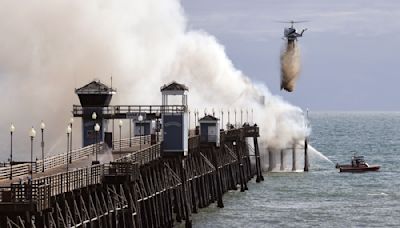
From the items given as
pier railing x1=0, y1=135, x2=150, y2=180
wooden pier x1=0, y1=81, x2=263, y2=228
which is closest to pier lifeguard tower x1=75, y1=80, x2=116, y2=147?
wooden pier x1=0, y1=81, x2=263, y2=228

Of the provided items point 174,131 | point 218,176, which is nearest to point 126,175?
point 174,131

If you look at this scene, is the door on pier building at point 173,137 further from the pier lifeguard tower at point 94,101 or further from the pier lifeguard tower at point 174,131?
the pier lifeguard tower at point 94,101

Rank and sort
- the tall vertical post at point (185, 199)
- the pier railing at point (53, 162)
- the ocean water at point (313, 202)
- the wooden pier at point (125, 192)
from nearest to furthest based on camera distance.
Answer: the wooden pier at point (125, 192), the pier railing at point (53, 162), the tall vertical post at point (185, 199), the ocean water at point (313, 202)

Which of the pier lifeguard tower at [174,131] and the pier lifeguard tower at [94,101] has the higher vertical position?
the pier lifeguard tower at [94,101]

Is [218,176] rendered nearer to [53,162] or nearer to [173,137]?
[173,137]

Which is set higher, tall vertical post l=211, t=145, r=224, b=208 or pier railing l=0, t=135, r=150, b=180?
pier railing l=0, t=135, r=150, b=180

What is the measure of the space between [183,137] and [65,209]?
28838 millimetres

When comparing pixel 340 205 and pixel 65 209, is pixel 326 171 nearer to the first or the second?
pixel 340 205

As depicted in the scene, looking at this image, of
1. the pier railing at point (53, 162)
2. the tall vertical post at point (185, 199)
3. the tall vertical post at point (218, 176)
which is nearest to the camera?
the pier railing at point (53, 162)

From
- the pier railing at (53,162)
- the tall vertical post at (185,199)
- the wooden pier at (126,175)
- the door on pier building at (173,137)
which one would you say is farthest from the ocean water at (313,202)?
the pier railing at (53,162)

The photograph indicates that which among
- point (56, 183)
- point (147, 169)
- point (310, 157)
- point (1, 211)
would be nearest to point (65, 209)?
point (56, 183)

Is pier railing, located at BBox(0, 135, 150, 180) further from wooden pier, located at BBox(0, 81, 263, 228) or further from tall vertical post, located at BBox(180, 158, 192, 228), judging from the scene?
tall vertical post, located at BBox(180, 158, 192, 228)

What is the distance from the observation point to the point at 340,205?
11250 cm

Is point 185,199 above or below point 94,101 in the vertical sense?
below
